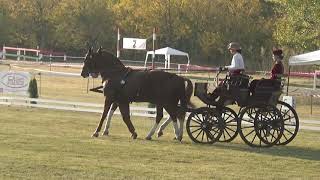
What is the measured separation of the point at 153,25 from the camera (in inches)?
2504

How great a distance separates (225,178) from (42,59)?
166ft

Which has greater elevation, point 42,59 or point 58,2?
point 58,2

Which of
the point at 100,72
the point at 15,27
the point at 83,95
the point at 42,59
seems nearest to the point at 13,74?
the point at 83,95

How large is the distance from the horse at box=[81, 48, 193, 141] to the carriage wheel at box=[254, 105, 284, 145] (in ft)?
5.52

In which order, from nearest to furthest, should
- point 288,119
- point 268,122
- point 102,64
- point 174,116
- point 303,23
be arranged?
point 268,122
point 288,119
point 174,116
point 102,64
point 303,23

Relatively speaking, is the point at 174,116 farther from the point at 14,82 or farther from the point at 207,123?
the point at 14,82

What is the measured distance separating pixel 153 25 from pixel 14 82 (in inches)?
1624

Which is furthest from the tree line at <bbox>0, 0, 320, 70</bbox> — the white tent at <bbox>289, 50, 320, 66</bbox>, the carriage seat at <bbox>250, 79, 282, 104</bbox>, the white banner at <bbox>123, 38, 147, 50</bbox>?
the carriage seat at <bbox>250, 79, 282, 104</bbox>

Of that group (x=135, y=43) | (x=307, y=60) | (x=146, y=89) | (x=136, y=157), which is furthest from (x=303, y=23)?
(x=136, y=157)

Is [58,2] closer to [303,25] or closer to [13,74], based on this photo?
[303,25]

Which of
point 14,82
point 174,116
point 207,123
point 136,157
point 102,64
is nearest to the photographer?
point 136,157

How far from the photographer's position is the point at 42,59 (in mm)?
57750

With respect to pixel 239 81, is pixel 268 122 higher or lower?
lower

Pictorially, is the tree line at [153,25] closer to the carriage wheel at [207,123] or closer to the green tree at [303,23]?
the green tree at [303,23]
